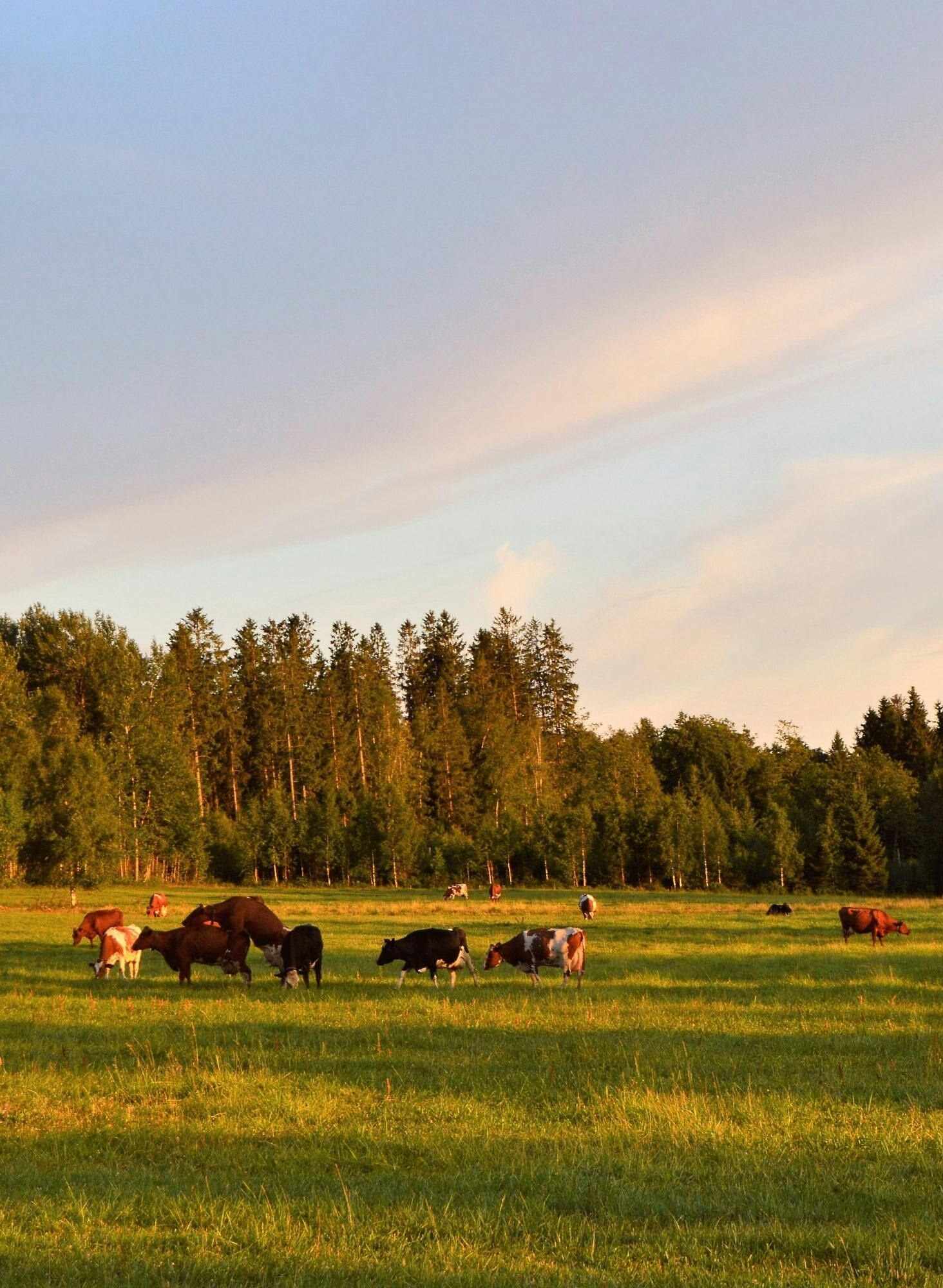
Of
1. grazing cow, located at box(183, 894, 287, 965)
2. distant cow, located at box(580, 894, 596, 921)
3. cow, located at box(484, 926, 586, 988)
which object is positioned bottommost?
distant cow, located at box(580, 894, 596, 921)

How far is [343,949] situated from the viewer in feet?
106

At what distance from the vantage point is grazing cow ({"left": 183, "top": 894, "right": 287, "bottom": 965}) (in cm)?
2681

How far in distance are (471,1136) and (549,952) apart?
13.6 m

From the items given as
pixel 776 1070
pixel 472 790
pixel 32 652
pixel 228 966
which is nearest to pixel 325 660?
pixel 472 790

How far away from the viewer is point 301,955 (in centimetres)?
2341

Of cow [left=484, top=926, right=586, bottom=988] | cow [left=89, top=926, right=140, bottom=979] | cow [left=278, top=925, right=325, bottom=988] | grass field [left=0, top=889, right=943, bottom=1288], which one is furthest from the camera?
cow [left=89, top=926, right=140, bottom=979]

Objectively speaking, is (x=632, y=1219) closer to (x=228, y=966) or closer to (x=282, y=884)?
(x=228, y=966)

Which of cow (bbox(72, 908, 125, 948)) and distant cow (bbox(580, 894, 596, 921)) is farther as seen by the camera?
distant cow (bbox(580, 894, 596, 921))

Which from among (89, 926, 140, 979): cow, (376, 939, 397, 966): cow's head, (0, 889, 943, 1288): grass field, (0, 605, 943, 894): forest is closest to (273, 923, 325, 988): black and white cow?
(0, 889, 943, 1288): grass field

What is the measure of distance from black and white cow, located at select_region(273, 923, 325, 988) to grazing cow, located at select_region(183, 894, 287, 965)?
274 centimetres

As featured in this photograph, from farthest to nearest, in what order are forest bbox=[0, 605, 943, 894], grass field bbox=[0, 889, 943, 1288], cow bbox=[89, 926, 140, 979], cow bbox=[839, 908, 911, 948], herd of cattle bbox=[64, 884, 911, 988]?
forest bbox=[0, 605, 943, 894], cow bbox=[839, 908, 911, 948], cow bbox=[89, 926, 140, 979], herd of cattle bbox=[64, 884, 911, 988], grass field bbox=[0, 889, 943, 1288]

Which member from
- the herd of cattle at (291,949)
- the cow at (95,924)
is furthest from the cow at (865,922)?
the cow at (95,924)

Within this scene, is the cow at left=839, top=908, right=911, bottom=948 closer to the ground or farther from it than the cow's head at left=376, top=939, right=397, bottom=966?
closer to the ground

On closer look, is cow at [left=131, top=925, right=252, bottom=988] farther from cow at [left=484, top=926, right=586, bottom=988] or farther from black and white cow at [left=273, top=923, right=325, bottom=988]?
cow at [left=484, top=926, right=586, bottom=988]
